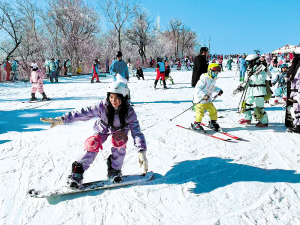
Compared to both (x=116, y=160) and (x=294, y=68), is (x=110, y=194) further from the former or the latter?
(x=294, y=68)

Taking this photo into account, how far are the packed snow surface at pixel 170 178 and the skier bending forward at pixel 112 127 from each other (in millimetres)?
295

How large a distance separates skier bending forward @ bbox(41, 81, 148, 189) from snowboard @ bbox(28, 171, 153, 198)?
0.06m

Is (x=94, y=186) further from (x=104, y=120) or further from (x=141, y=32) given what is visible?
(x=141, y=32)

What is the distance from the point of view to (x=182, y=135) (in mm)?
4609

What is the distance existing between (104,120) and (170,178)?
3.81 feet

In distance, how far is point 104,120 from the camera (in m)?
2.63

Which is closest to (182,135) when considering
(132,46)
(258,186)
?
(258,186)

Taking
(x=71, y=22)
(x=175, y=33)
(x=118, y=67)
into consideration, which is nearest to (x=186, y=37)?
(x=175, y=33)

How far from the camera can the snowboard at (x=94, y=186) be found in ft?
8.06

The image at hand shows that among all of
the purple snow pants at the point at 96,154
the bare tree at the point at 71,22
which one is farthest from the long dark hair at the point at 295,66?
the bare tree at the point at 71,22

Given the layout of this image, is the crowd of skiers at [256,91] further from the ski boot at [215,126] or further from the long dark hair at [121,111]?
the long dark hair at [121,111]

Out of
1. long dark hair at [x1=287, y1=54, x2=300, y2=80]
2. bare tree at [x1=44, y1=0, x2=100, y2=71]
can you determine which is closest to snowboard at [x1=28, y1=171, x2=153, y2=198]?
long dark hair at [x1=287, y1=54, x2=300, y2=80]

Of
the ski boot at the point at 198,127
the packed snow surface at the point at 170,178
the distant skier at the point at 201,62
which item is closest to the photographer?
the packed snow surface at the point at 170,178

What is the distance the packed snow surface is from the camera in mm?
2209
